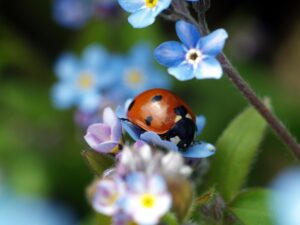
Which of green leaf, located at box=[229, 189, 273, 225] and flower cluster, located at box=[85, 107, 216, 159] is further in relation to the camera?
green leaf, located at box=[229, 189, 273, 225]

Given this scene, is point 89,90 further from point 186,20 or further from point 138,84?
point 186,20

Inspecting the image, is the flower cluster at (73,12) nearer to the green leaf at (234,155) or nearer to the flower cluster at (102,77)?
the flower cluster at (102,77)

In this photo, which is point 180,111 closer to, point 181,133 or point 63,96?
point 181,133

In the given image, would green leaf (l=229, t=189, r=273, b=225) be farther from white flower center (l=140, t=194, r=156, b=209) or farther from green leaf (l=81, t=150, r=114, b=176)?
white flower center (l=140, t=194, r=156, b=209)

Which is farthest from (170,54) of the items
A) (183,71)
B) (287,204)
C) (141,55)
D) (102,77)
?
(141,55)

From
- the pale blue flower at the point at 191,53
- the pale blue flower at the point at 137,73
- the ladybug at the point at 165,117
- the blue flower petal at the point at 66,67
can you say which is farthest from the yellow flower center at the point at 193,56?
the blue flower petal at the point at 66,67

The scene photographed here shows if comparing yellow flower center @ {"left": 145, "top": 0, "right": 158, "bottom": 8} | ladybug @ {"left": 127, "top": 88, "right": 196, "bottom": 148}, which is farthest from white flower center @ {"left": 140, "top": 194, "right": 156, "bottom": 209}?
yellow flower center @ {"left": 145, "top": 0, "right": 158, "bottom": 8}
